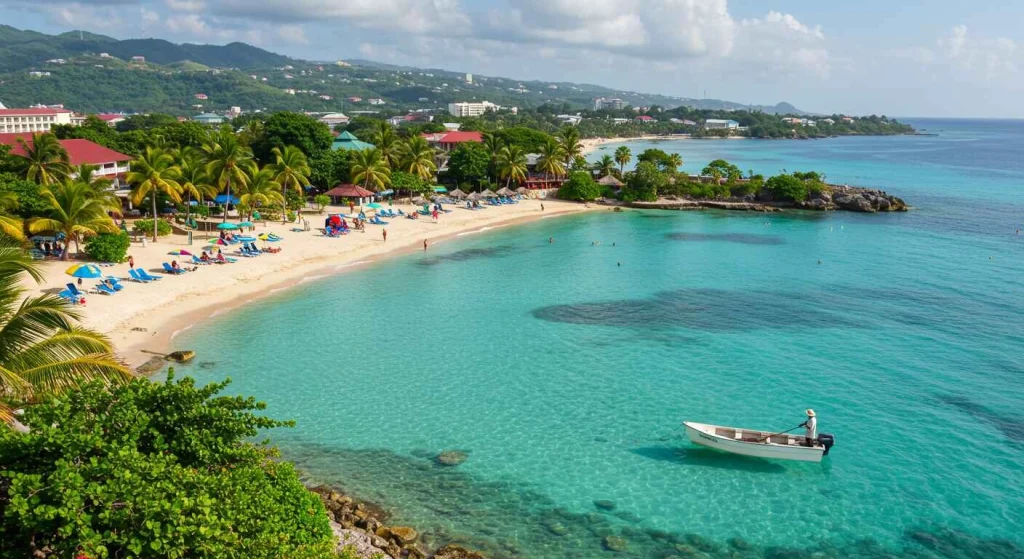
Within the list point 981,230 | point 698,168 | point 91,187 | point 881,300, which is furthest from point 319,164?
point 698,168

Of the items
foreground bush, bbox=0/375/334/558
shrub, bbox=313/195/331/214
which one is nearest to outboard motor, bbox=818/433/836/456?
foreground bush, bbox=0/375/334/558

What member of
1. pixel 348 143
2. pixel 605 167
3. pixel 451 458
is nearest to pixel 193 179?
pixel 451 458

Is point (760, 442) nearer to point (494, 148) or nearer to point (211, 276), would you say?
point (211, 276)

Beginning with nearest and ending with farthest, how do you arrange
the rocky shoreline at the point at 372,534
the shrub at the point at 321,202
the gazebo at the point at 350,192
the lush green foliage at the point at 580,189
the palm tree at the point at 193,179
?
the rocky shoreline at the point at 372,534, the palm tree at the point at 193,179, the shrub at the point at 321,202, the gazebo at the point at 350,192, the lush green foliage at the point at 580,189

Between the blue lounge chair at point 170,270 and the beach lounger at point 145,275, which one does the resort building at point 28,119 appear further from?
the beach lounger at point 145,275

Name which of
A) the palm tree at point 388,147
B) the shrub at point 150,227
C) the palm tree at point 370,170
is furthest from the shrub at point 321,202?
the shrub at point 150,227

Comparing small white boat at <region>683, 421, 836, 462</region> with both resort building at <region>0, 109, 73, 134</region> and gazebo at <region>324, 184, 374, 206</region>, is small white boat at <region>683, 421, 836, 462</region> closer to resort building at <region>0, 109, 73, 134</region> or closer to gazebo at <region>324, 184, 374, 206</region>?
gazebo at <region>324, 184, 374, 206</region>
